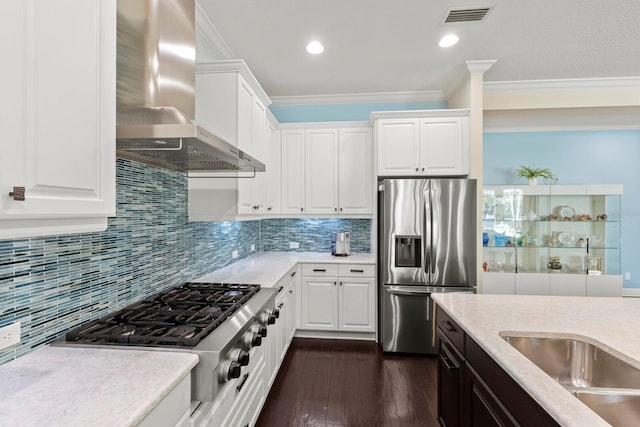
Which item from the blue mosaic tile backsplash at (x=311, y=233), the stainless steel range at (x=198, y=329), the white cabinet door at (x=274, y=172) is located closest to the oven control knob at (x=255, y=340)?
the stainless steel range at (x=198, y=329)

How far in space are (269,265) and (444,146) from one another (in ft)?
7.42

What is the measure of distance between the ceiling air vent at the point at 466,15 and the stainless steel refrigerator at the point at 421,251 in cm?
137

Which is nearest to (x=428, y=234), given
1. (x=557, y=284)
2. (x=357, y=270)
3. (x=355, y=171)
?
(x=357, y=270)

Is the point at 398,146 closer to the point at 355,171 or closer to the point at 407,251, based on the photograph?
the point at 355,171

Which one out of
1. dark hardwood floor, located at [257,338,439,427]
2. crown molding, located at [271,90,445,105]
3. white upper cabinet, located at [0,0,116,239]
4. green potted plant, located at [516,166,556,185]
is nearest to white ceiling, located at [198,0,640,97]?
crown molding, located at [271,90,445,105]

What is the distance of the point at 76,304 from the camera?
140 centimetres

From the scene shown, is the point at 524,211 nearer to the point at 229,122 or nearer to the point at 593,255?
the point at 593,255

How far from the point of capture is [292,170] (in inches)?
155

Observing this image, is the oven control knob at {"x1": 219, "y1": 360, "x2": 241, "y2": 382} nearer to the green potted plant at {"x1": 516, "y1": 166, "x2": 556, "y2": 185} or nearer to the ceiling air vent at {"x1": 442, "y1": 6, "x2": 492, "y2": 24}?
the ceiling air vent at {"x1": 442, "y1": 6, "x2": 492, "y2": 24}


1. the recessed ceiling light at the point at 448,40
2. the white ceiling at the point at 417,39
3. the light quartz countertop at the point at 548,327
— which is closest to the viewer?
the light quartz countertop at the point at 548,327

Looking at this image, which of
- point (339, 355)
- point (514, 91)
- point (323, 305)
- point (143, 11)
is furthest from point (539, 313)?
point (514, 91)

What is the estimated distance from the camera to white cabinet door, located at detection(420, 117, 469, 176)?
3414 mm

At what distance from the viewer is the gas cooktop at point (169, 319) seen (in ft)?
4.14

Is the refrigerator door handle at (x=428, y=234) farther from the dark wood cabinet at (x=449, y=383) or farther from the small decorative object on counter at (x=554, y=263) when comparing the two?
the small decorative object on counter at (x=554, y=263)
